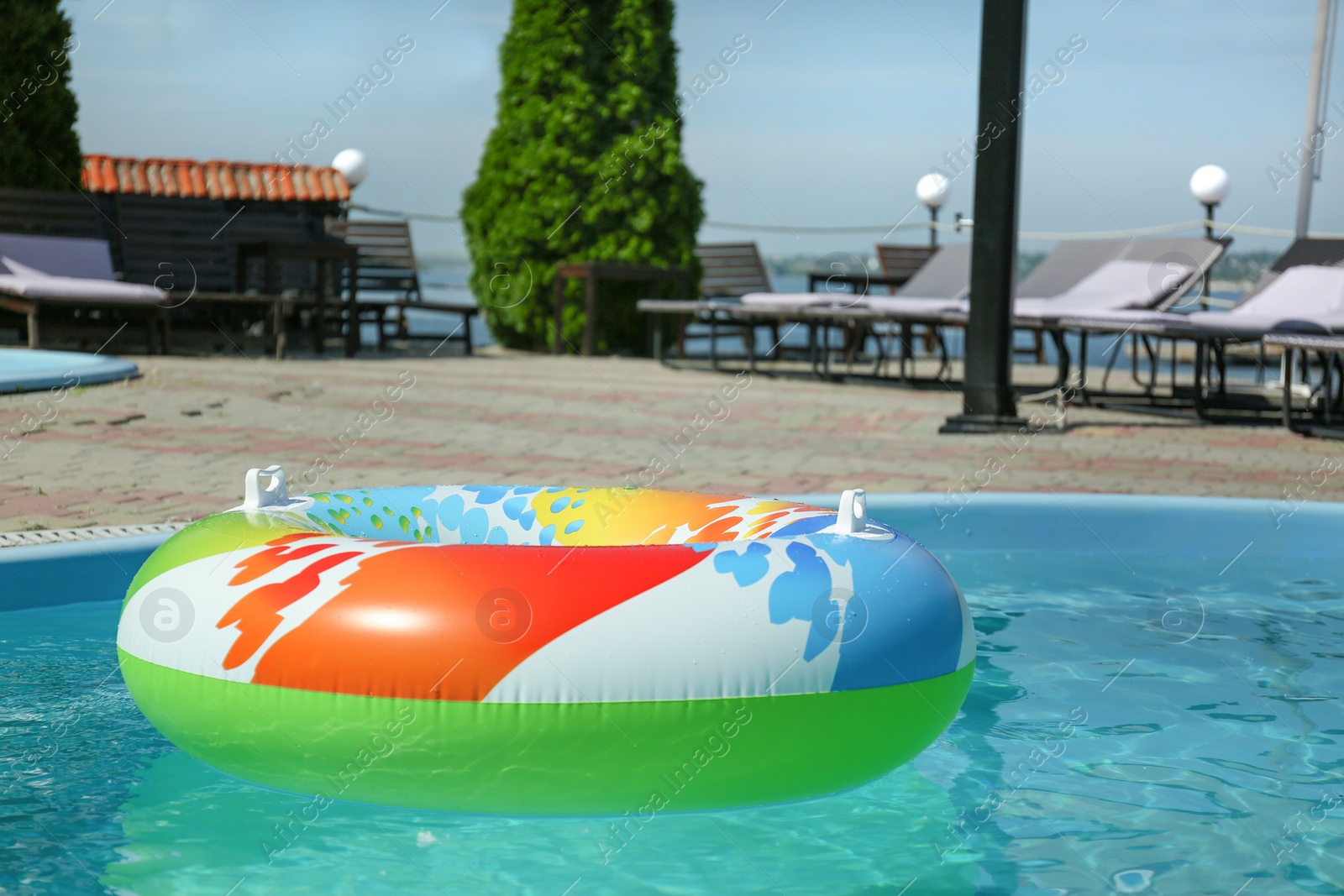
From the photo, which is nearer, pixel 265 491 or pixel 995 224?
pixel 265 491

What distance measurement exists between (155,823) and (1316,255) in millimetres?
10037

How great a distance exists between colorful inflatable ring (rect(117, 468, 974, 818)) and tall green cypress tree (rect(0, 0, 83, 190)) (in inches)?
450

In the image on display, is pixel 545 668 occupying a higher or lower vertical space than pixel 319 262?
lower

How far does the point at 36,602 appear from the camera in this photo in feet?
11.6

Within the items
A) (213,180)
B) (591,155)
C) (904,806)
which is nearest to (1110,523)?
(904,806)

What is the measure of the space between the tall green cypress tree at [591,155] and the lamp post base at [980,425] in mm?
6867

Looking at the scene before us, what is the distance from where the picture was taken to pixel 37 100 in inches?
476

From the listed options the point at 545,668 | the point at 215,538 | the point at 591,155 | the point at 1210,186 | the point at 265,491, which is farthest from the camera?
the point at 591,155

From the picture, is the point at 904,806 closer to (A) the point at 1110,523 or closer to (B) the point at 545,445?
(A) the point at 1110,523

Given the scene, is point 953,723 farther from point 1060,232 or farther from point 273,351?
point 1060,232

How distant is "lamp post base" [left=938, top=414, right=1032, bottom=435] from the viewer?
731cm

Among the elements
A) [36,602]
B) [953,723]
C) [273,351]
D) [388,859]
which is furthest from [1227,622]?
[273,351]

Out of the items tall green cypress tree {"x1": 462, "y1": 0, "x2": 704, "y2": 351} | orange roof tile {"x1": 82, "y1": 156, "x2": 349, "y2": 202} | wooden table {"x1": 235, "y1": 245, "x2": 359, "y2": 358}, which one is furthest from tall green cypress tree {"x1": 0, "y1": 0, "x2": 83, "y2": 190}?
tall green cypress tree {"x1": 462, "y1": 0, "x2": 704, "y2": 351}

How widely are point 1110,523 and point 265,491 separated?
3204 mm
